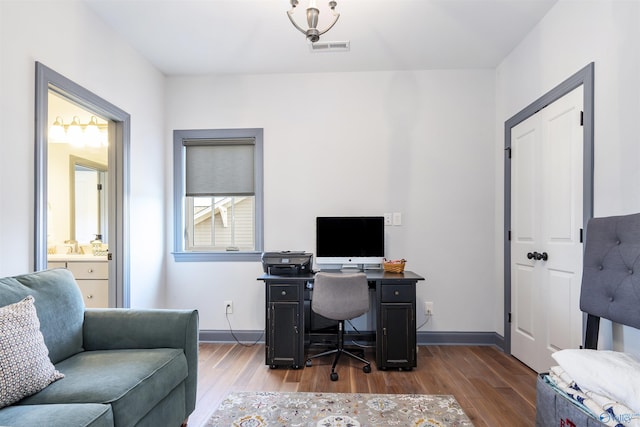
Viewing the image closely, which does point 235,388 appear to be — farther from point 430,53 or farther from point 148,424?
point 430,53

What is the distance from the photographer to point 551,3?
2527mm

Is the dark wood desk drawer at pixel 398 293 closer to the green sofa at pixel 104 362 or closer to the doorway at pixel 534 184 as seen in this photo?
the doorway at pixel 534 184

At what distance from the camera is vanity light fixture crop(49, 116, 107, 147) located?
12.3ft

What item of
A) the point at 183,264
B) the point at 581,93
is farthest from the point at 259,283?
the point at 581,93

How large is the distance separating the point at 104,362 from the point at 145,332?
0.26 meters

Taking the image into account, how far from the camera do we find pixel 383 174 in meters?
3.56

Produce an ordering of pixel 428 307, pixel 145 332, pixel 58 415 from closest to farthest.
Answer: pixel 58 415, pixel 145 332, pixel 428 307

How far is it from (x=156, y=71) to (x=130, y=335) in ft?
8.79

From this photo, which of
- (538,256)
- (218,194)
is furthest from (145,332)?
(538,256)

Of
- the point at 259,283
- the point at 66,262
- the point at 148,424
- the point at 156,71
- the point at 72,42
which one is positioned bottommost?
the point at 148,424

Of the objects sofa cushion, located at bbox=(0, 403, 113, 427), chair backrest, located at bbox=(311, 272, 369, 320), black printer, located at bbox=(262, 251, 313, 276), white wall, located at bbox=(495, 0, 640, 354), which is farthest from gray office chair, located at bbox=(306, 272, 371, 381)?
sofa cushion, located at bbox=(0, 403, 113, 427)

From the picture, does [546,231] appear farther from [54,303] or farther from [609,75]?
[54,303]

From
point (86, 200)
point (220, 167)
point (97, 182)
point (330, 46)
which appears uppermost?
point (330, 46)

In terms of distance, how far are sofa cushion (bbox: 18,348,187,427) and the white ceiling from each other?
234 centimetres
